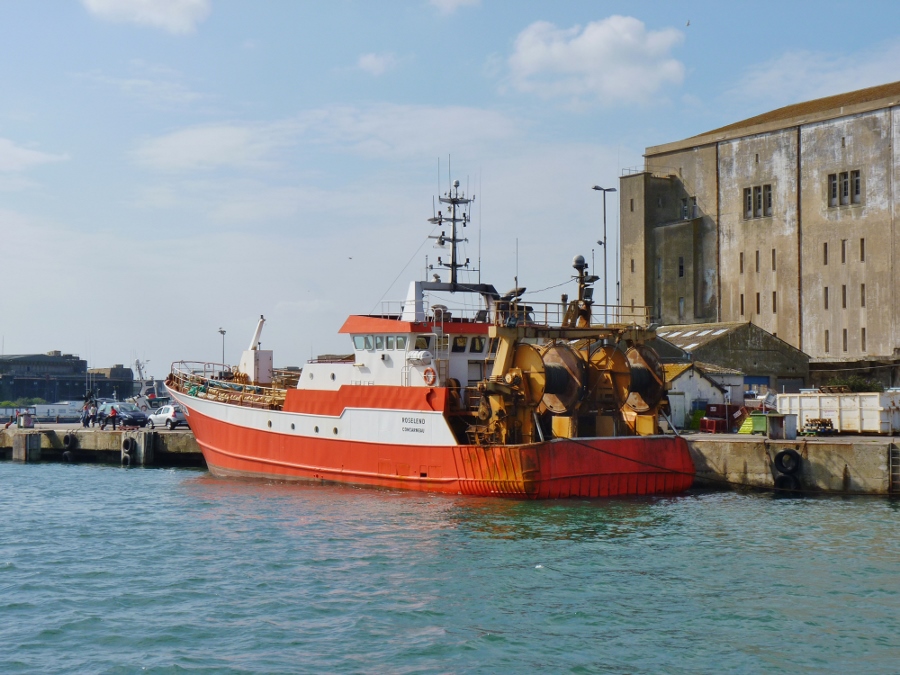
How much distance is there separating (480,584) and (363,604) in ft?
6.92

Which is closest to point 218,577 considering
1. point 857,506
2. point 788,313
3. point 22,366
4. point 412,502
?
point 412,502

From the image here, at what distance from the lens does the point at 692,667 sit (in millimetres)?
12258

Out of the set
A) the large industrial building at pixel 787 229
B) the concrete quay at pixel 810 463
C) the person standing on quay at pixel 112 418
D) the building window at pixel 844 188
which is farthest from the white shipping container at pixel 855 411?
the person standing on quay at pixel 112 418

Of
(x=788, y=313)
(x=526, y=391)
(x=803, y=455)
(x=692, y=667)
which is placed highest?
(x=788, y=313)

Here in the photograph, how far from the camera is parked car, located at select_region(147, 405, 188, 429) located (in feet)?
146

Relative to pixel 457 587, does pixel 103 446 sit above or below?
above

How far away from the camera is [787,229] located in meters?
56.5

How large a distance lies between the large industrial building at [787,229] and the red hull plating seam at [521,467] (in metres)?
29.0

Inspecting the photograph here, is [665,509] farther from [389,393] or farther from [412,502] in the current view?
[389,393]

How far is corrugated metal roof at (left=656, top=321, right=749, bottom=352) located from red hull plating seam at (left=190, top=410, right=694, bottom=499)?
18872 mm

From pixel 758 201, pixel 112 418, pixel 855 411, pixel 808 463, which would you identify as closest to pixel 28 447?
pixel 112 418

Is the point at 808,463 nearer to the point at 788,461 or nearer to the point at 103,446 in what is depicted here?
the point at 788,461

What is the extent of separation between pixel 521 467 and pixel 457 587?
7648 mm

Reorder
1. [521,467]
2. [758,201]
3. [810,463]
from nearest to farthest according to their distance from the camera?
[521,467], [810,463], [758,201]
